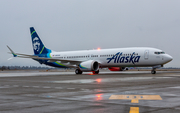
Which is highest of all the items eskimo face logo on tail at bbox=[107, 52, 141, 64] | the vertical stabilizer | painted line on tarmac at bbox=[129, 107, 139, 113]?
the vertical stabilizer

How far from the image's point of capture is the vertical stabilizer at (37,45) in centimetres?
4641

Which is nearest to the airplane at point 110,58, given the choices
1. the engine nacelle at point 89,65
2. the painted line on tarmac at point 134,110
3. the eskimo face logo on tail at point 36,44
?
the engine nacelle at point 89,65

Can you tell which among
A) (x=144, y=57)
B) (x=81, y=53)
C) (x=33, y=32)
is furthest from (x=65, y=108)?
(x=33, y=32)

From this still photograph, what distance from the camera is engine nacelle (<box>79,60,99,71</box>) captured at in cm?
3670

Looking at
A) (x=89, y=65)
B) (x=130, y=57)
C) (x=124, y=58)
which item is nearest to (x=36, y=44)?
(x=89, y=65)

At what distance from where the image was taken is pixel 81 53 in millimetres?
41125

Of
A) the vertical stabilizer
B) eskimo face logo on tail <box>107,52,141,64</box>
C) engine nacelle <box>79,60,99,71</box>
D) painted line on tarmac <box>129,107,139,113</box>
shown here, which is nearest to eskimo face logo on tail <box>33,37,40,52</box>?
the vertical stabilizer

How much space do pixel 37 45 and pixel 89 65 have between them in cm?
1500

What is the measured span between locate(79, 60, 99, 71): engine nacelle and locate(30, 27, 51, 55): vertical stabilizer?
11.7 m

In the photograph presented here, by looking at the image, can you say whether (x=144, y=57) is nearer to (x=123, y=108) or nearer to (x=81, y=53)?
(x=81, y=53)

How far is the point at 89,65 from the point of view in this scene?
1446 inches

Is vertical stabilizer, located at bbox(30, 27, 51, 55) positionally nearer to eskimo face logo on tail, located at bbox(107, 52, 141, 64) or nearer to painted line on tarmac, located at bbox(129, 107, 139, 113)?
eskimo face logo on tail, located at bbox(107, 52, 141, 64)

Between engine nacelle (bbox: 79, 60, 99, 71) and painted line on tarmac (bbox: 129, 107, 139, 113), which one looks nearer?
painted line on tarmac (bbox: 129, 107, 139, 113)

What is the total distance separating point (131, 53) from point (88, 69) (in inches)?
281
